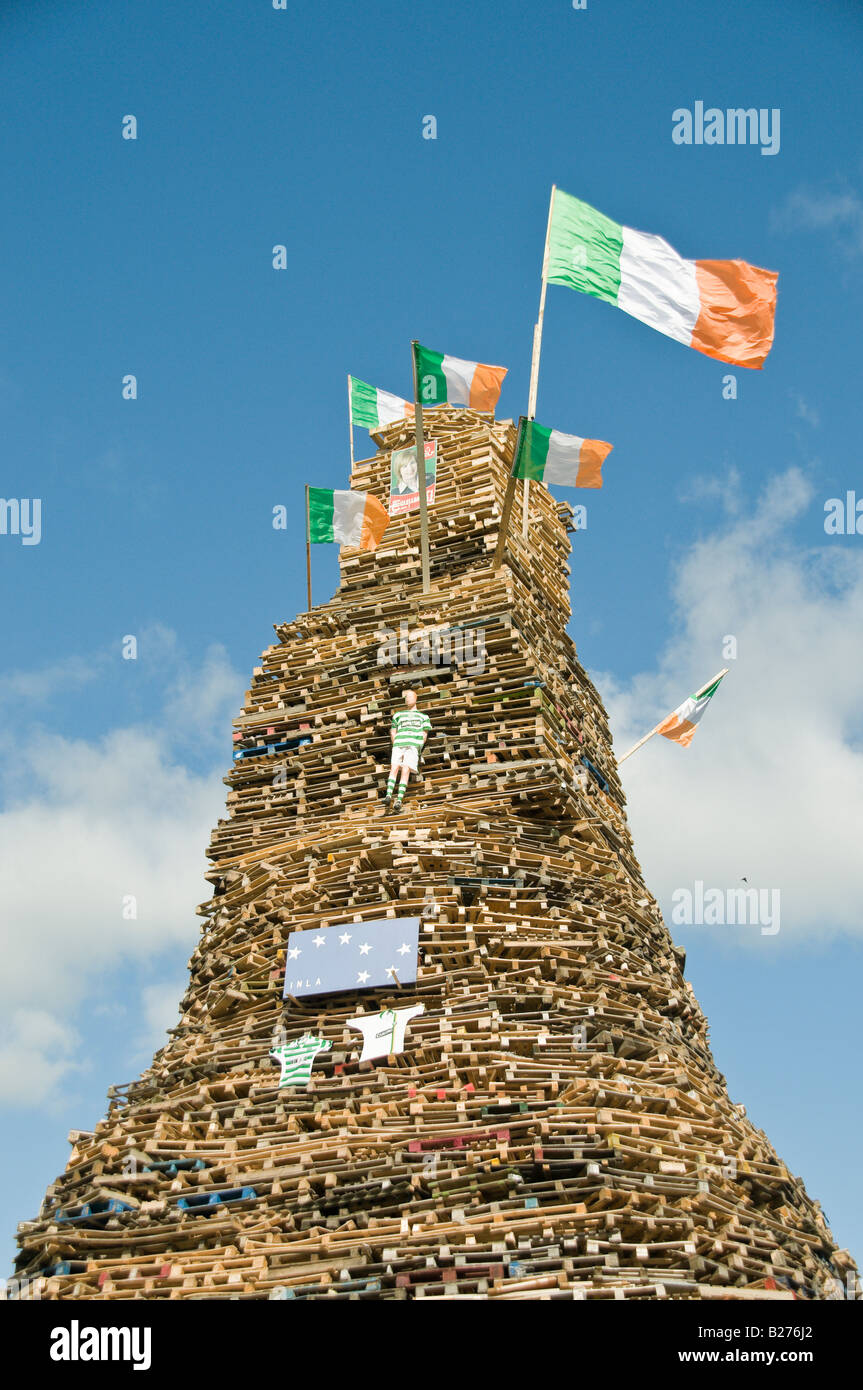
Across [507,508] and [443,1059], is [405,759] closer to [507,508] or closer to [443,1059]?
[507,508]

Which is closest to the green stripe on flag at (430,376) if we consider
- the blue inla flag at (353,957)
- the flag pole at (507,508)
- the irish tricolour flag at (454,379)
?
the irish tricolour flag at (454,379)

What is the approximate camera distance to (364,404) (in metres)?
51.7

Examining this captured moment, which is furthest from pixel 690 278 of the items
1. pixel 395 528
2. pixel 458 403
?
pixel 395 528

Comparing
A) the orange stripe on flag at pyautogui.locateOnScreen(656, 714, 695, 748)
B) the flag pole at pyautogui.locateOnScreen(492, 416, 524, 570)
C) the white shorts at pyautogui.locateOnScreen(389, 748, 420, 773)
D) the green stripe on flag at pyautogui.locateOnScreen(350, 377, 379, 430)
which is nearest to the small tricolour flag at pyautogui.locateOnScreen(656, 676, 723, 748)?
the orange stripe on flag at pyautogui.locateOnScreen(656, 714, 695, 748)

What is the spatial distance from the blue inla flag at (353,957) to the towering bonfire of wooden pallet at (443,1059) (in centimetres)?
30

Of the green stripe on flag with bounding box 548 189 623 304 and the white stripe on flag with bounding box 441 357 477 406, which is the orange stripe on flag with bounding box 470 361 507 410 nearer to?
the white stripe on flag with bounding box 441 357 477 406

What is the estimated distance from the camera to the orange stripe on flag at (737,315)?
3656cm

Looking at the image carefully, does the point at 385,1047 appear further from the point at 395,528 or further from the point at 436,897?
→ the point at 395,528

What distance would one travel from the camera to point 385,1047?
89.4ft

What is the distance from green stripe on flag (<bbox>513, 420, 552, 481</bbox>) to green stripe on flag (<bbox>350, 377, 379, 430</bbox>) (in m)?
14.4

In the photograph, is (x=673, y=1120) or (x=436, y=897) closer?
(x=673, y=1120)

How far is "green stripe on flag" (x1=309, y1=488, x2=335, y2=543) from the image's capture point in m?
42.7
